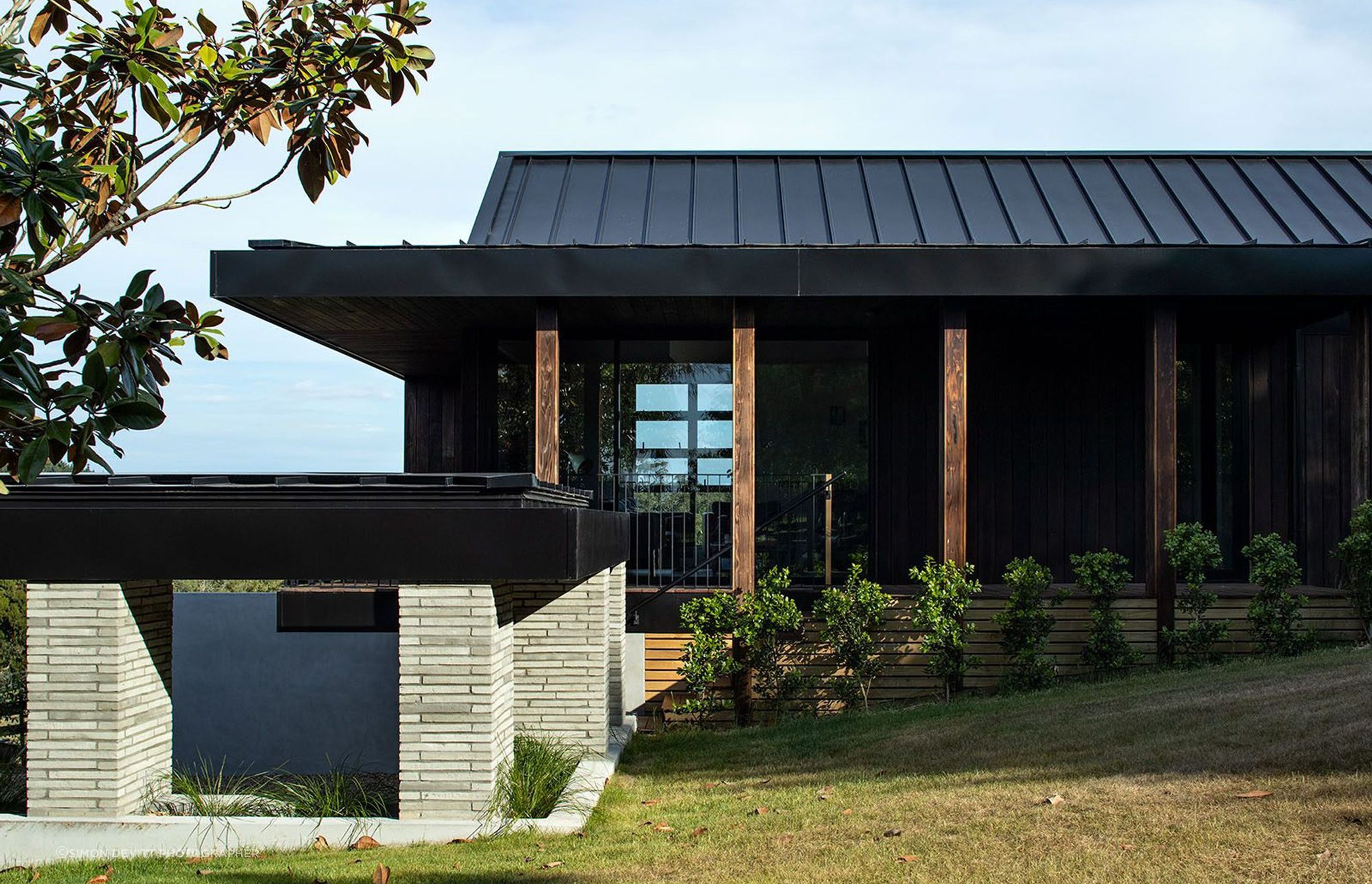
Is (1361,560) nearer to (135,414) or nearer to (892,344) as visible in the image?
(892,344)

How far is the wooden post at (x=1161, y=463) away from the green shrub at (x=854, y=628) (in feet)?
8.68

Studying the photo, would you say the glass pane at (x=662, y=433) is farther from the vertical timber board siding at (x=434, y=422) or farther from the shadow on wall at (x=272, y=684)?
the shadow on wall at (x=272, y=684)

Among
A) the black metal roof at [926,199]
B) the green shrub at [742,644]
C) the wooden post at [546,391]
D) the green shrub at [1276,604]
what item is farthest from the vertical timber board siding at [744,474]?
the green shrub at [1276,604]

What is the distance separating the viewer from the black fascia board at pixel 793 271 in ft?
40.5

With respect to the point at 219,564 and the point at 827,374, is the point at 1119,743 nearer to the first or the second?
the point at 219,564

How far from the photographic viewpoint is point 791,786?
8758mm

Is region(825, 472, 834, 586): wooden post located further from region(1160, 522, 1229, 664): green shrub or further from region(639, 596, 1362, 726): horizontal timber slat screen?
region(1160, 522, 1229, 664): green shrub

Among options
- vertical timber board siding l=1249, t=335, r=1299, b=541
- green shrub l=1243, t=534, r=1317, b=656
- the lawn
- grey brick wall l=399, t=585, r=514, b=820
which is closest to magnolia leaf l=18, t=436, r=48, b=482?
the lawn

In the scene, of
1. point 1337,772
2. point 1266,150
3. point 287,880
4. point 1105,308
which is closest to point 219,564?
point 287,880

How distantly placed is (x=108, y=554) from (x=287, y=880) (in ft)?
8.50

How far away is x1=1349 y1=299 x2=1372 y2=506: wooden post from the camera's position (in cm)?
1253

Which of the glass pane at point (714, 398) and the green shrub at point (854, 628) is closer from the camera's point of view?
the green shrub at point (854, 628)

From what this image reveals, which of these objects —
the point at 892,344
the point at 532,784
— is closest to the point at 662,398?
the point at 892,344

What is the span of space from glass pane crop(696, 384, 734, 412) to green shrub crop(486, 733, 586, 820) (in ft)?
20.4
